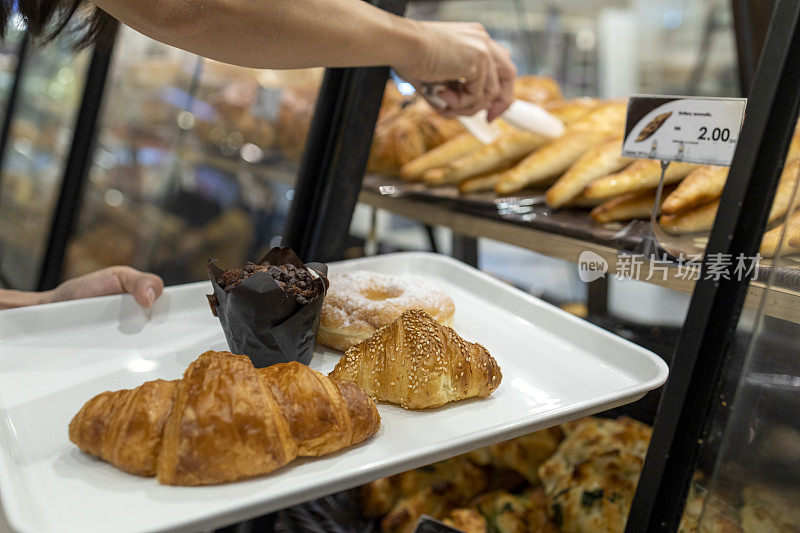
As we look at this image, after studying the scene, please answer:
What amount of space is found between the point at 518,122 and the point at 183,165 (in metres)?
1.84

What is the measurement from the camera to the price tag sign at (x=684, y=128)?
33.5 inches

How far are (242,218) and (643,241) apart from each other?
6.27 ft

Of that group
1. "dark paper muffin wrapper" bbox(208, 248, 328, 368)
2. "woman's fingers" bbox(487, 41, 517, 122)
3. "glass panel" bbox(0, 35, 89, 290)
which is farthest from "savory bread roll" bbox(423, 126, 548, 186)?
"glass panel" bbox(0, 35, 89, 290)

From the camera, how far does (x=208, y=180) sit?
2.65 metres

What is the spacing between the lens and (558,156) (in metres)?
1.32

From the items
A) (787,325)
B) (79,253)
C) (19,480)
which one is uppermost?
(787,325)

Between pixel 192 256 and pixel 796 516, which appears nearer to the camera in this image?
pixel 796 516

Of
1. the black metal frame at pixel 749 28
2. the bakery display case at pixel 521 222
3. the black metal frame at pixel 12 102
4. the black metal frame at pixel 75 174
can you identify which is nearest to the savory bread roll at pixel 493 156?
the bakery display case at pixel 521 222

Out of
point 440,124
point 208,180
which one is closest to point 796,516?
point 440,124

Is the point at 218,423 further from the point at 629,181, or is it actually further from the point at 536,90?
the point at 536,90

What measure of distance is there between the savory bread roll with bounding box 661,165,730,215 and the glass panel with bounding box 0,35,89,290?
2724mm

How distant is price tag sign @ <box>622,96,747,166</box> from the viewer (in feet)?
2.79

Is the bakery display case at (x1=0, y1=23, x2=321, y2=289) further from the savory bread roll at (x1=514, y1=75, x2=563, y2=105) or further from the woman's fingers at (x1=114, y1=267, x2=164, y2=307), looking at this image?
the woman's fingers at (x1=114, y1=267, x2=164, y2=307)

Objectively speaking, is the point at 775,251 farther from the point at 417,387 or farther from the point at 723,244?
the point at 417,387
